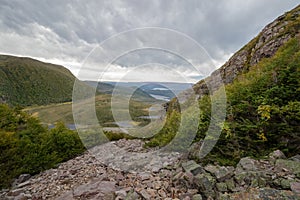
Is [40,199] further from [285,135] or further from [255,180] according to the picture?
[285,135]

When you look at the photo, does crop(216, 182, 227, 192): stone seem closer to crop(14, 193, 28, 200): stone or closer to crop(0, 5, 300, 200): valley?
crop(0, 5, 300, 200): valley

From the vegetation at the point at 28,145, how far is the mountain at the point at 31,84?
127596mm

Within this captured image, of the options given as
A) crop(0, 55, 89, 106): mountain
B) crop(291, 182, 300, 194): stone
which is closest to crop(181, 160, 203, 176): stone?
crop(291, 182, 300, 194): stone

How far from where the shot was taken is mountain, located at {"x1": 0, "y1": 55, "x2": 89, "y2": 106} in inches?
4952

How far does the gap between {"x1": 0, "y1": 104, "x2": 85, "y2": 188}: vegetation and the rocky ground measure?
225 cm

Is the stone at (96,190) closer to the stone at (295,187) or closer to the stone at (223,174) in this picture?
the stone at (223,174)

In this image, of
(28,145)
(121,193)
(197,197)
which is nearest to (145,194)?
(121,193)

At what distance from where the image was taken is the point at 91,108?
34.7ft

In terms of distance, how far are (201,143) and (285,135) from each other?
9.19ft

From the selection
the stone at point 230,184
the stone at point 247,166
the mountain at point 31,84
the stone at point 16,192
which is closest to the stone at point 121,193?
the stone at point 230,184

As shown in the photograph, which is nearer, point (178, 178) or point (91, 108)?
point (178, 178)

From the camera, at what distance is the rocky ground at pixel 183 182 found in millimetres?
4312

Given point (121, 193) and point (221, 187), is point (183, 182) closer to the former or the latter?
point (221, 187)

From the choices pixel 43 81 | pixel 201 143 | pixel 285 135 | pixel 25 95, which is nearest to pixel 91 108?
pixel 201 143
